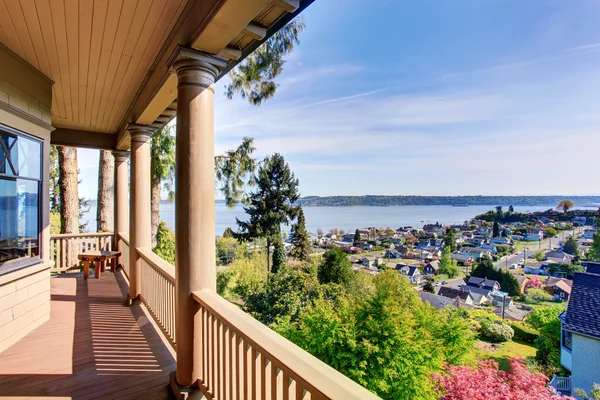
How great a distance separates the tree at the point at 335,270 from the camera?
20125 millimetres

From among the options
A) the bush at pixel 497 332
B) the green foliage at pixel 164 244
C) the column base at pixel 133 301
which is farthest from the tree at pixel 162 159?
the bush at pixel 497 332

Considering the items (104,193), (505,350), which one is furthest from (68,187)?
(505,350)

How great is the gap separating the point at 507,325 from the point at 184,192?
20.8m

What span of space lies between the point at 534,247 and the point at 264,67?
17.2 meters

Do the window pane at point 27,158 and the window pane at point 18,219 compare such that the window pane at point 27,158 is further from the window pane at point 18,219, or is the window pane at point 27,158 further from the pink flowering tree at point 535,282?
the pink flowering tree at point 535,282

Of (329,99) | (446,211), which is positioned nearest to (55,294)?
(446,211)

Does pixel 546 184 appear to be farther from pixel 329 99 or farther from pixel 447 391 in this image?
pixel 329 99

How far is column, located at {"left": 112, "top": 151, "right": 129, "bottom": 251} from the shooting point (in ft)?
19.2

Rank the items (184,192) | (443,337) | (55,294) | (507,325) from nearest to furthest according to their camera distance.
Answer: (184,192), (55,294), (443,337), (507,325)

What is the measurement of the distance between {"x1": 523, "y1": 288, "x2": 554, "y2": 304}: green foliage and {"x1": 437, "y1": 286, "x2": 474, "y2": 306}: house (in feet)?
10.3

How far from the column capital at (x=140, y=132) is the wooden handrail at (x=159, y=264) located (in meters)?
1.49

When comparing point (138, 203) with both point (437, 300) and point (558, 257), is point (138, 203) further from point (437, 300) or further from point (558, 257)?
point (437, 300)

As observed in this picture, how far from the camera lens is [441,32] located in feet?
105

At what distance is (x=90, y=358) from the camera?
2.78 metres
